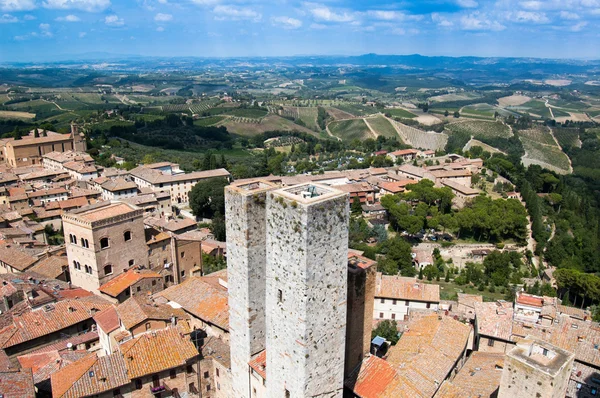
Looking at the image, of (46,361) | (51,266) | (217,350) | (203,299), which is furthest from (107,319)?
(51,266)

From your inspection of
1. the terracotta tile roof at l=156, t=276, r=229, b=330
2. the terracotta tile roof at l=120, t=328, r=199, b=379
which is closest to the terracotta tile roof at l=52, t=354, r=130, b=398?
the terracotta tile roof at l=120, t=328, r=199, b=379

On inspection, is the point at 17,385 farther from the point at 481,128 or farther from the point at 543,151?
the point at 481,128

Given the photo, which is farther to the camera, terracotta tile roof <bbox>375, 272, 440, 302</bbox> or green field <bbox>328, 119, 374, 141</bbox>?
green field <bbox>328, 119, 374, 141</bbox>

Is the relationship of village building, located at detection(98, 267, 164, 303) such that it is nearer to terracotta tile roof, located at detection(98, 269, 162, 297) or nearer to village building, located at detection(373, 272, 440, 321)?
terracotta tile roof, located at detection(98, 269, 162, 297)

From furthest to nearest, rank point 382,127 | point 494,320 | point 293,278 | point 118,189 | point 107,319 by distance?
point 382,127 < point 118,189 < point 494,320 < point 107,319 < point 293,278

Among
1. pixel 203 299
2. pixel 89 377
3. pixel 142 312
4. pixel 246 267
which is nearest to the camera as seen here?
pixel 246 267

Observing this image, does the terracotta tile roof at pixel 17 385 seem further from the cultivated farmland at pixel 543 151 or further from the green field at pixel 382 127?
the green field at pixel 382 127

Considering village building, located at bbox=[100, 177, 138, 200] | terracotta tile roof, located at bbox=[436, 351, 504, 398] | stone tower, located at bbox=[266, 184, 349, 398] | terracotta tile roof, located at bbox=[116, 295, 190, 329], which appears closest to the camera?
stone tower, located at bbox=[266, 184, 349, 398]
